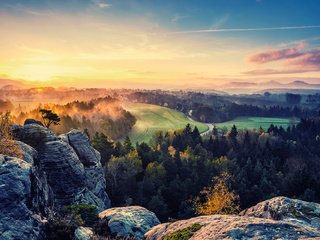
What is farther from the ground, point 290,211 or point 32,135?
point 32,135

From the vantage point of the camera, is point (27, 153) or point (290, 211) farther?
point (27, 153)

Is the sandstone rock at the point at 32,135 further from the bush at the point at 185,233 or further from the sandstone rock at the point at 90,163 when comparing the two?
the bush at the point at 185,233

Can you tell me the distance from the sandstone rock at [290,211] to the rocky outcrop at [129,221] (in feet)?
35.8

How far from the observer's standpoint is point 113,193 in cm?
6594

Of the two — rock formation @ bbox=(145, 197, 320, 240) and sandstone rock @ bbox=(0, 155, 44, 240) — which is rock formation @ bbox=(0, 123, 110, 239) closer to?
sandstone rock @ bbox=(0, 155, 44, 240)

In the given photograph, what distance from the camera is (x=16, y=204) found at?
54.1 ft

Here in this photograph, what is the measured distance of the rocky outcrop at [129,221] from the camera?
88.4ft

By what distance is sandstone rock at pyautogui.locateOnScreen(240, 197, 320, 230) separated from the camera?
68.4 feet

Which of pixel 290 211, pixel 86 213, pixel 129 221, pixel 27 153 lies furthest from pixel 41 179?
pixel 290 211

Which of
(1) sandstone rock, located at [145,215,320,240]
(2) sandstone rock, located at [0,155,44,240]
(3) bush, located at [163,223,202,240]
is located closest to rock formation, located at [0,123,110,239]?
(2) sandstone rock, located at [0,155,44,240]

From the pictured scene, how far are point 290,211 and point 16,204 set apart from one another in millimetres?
18956

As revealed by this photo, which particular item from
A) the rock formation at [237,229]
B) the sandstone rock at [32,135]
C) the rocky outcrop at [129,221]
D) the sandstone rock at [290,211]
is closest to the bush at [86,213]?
the rocky outcrop at [129,221]

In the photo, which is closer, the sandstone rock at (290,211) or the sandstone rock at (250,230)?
the sandstone rock at (250,230)

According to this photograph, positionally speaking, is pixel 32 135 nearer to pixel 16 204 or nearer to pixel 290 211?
pixel 16 204
